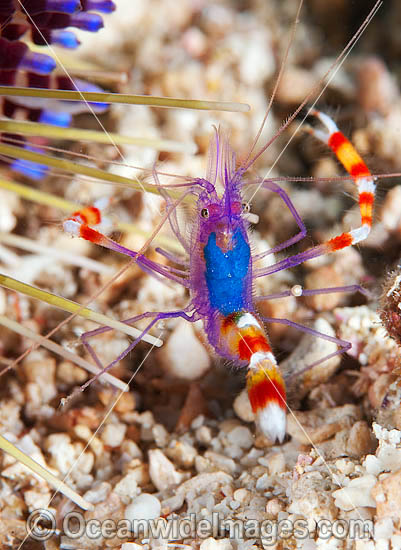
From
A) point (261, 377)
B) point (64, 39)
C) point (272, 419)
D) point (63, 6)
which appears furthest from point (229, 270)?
point (64, 39)

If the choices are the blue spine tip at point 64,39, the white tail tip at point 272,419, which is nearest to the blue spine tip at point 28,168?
the blue spine tip at point 64,39

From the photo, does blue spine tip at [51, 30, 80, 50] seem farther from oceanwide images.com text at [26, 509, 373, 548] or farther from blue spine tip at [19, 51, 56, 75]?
oceanwide images.com text at [26, 509, 373, 548]

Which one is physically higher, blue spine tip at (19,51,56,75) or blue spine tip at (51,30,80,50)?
blue spine tip at (51,30,80,50)

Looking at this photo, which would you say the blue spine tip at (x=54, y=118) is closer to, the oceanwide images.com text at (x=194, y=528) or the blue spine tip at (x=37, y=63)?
the blue spine tip at (x=37, y=63)

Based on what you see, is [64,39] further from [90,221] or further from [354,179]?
[354,179]

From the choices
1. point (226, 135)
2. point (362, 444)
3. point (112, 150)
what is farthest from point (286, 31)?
point (362, 444)

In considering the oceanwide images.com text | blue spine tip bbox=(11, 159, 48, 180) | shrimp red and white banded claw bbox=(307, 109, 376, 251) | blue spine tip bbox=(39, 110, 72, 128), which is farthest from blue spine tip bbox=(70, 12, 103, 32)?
the oceanwide images.com text
